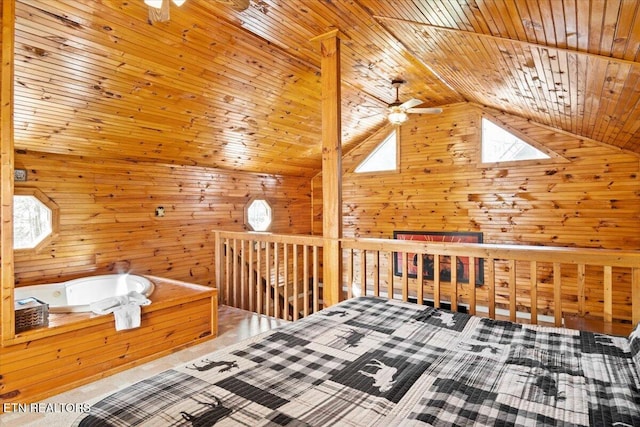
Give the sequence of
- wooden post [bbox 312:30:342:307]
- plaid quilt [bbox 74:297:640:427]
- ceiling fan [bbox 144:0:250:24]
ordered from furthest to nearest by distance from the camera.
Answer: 1. wooden post [bbox 312:30:342:307]
2. ceiling fan [bbox 144:0:250:24]
3. plaid quilt [bbox 74:297:640:427]

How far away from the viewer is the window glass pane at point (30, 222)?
A: 3.89 meters

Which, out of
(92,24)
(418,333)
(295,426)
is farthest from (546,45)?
(92,24)

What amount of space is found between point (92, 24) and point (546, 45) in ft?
11.1

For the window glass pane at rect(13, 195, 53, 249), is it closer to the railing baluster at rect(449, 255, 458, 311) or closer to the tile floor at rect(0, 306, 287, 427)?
the tile floor at rect(0, 306, 287, 427)

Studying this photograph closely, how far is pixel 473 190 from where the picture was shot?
5703mm

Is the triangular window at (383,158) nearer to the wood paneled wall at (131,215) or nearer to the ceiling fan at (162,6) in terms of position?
the wood paneled wall at (131,215)

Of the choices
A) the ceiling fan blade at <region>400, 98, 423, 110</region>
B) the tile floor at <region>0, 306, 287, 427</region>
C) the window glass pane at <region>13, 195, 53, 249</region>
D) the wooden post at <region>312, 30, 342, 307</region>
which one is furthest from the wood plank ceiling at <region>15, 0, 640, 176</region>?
the tile floor at <region>0, 306, 287, 427</region>

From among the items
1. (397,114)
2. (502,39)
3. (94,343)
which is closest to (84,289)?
(94,343)

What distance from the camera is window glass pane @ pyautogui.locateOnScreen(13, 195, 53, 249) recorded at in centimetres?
389

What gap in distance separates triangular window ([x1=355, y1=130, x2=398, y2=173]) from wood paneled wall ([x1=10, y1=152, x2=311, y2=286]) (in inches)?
84.5

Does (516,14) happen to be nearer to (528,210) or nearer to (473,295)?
(473,295)

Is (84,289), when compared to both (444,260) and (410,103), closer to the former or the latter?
(410,103)

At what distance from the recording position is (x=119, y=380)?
108 inches

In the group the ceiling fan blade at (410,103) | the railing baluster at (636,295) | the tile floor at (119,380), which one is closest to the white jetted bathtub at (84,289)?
the tile floor at (119,380)
